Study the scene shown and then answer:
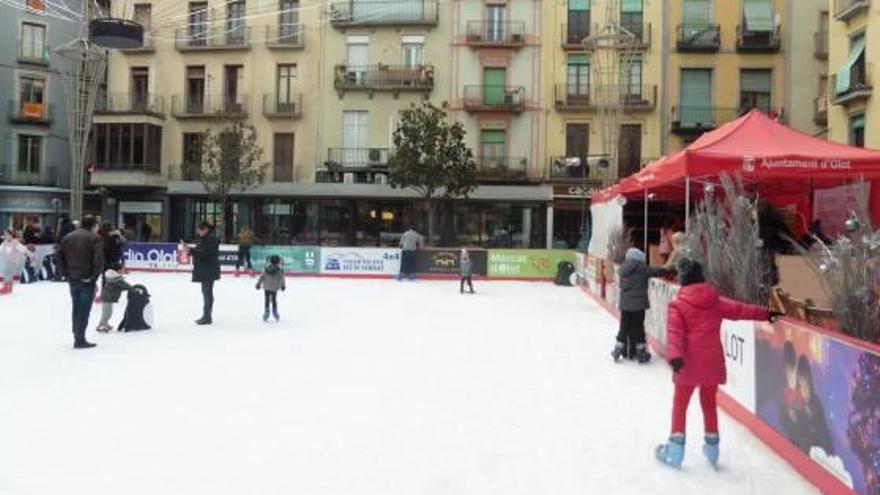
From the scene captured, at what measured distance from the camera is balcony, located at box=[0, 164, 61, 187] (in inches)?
1503

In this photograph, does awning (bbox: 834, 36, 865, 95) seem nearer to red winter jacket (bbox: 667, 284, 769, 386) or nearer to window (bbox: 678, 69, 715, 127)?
window (bbox: 678, 69, 715, 127)

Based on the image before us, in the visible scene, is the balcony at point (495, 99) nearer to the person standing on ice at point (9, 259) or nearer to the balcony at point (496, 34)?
the balcony at point (496, 34)

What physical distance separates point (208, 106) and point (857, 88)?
26.0 meters

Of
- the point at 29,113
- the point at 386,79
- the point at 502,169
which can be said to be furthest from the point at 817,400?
the point at 29,113

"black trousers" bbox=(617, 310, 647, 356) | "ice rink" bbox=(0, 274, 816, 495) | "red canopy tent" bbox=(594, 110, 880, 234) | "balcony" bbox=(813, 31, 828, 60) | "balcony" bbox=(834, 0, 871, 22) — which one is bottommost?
"ice rink" bbox=(0, 274, 816, 495)

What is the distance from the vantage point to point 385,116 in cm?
3478

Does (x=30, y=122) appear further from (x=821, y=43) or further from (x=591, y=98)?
(x=821, y=43)

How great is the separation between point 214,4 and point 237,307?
25.2m

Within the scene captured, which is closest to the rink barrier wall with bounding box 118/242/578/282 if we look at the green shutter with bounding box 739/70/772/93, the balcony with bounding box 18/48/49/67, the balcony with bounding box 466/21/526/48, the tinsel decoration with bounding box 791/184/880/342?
the balcony with bounding box 466/21/526/48

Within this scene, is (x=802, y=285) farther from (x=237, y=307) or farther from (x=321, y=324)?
(x=237, y=307)

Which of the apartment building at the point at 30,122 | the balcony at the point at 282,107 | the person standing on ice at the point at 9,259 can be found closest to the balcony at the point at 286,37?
the balcony at the point at 282,107

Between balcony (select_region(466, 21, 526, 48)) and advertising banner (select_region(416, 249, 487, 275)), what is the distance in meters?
13.2

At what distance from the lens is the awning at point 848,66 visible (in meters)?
22.2

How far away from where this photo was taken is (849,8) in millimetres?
22250
